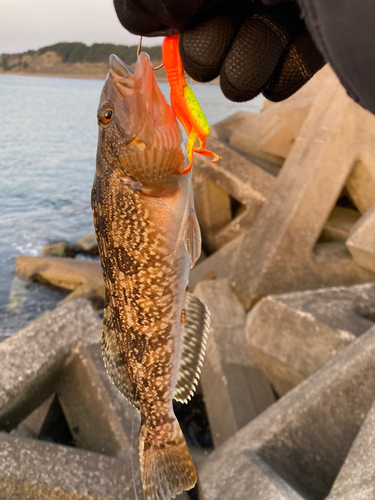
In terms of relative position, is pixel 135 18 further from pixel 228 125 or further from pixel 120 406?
pixel 228 125

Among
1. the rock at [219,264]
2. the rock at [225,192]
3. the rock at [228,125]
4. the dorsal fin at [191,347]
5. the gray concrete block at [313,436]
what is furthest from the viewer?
the rock at [228,125]

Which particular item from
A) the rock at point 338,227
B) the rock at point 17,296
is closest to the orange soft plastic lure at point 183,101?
the rock at point 338,227

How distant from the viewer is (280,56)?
1732mm

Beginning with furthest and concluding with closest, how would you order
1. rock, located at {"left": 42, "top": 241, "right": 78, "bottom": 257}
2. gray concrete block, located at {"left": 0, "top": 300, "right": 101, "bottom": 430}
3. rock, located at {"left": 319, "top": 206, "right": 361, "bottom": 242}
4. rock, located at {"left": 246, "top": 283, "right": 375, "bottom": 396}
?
rock, located at {"left": 42, "top": 241, "right": 78, "bottom": 257} → rock, located at {"left": 319, "top": 206, "right": 361, "bottom": 242} → rock, located at {"left": 246, "top": 283, "right": 375, "bottom": 396} → gray concrete block, located at {"left": 0, "top": 300, "right": 101, "bottom": 430}

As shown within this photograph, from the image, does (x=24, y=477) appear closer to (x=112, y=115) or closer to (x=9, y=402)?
(x=9, y=402)

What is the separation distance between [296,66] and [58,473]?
251 centimetres

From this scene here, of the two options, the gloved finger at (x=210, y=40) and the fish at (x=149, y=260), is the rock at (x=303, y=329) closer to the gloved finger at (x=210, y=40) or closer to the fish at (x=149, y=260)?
the fish at (x=149, y=260)

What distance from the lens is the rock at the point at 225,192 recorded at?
21.2ft

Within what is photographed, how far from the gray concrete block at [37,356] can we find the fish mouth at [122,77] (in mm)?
2129

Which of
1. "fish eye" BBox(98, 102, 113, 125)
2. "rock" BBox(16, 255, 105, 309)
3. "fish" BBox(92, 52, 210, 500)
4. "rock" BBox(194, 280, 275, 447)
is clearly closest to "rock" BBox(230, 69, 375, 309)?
"rock" BBox(194, 280, 275, 447)

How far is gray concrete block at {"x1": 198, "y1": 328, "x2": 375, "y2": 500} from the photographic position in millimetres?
2578

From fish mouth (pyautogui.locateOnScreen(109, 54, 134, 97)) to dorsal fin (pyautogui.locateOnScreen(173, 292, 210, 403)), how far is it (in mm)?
967

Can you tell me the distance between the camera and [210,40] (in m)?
1.58

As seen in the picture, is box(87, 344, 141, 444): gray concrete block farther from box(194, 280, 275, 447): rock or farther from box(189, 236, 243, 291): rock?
box(189, 236, 243, 291): rock
